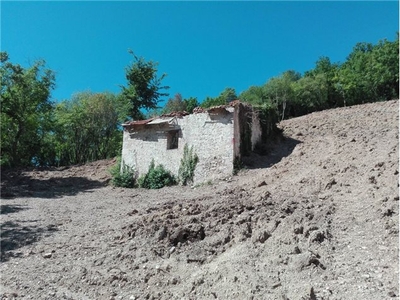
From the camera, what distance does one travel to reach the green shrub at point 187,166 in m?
12.6

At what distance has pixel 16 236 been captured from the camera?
7.11 m

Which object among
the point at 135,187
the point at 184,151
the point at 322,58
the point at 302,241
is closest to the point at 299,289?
the point at 302,241

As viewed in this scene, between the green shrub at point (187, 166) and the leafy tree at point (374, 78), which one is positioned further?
the leafy tree at point (374, 78)

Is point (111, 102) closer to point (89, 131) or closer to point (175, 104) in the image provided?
point (89, 131)

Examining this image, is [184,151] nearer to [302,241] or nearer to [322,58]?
[302,241]

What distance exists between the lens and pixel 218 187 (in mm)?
10859

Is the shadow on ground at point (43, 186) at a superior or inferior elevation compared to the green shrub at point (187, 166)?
inferior

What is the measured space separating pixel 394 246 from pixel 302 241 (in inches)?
48.1

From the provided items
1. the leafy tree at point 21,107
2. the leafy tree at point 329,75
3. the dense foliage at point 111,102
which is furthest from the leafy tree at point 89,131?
the leafy tree at point 329,75

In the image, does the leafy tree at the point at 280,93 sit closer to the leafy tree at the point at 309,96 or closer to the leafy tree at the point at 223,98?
the leafy tree at the point at 309,96

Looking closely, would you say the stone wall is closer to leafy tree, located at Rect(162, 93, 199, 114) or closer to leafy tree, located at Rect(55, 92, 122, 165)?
leafy tree, located at Rect(55, 92, 122, 165)

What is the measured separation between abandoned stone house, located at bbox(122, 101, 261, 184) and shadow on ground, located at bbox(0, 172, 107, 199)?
7.00ft

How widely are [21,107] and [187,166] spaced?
11.0 metres

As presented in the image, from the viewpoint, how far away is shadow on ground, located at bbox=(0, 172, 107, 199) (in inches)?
488
